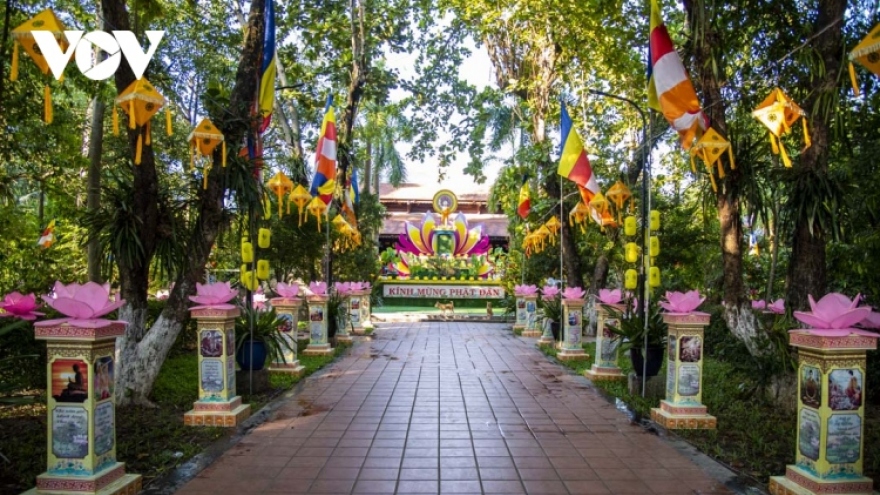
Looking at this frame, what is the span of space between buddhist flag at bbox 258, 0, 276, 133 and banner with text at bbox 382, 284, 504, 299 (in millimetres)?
17255

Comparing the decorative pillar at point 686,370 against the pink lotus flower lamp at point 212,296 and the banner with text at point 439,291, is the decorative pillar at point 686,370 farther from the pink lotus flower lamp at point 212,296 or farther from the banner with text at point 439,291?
the banner with text at point 439,291

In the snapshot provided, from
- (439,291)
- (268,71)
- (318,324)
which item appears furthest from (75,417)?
(439,291)

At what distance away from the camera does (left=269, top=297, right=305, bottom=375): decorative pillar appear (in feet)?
29.2

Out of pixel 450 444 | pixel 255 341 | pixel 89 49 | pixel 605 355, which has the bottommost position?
pixel 450 444

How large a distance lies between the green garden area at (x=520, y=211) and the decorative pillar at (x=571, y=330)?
5cm

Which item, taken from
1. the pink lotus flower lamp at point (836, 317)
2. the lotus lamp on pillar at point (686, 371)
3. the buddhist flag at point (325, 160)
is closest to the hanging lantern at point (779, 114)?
the lotus lamp on pillar at point (686, 371)

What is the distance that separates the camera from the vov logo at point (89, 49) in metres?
4.73

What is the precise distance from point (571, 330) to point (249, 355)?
17.9 ft

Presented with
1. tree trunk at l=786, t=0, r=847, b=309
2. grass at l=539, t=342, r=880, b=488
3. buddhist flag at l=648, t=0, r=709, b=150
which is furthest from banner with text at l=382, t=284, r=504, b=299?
Answer: tree trunk at l=786, t=0, r=847, b=309

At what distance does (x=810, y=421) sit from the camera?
4.11 meters

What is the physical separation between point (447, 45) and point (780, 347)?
1076 cm

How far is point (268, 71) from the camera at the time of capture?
7.41m

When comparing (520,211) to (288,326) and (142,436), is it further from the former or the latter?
(142,436)

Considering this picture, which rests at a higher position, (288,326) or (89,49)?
(89,49)
